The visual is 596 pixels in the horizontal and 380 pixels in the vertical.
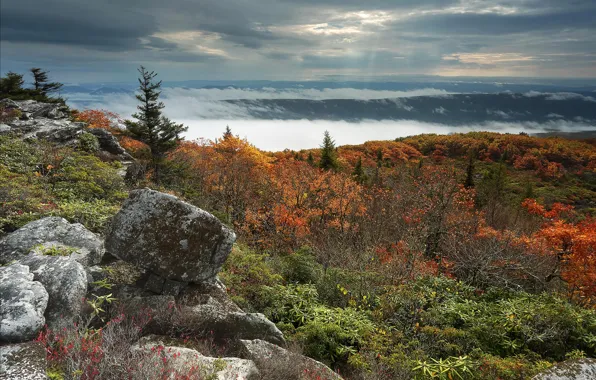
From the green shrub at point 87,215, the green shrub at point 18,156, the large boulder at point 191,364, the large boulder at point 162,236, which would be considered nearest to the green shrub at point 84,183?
the green shrub at point 18,156

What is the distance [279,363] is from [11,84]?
130 feet

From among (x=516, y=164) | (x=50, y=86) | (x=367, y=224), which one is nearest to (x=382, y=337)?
(x=367, y=224)

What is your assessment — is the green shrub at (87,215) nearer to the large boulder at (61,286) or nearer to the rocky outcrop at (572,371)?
the large boulder at (61,286)

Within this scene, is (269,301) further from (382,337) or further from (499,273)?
(499,273)

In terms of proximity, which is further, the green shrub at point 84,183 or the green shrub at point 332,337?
the green shrub at point 84,183

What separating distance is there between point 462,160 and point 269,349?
287 ft

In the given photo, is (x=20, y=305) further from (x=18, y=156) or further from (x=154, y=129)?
(x=154, y=129)

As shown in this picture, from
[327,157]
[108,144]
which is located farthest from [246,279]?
[327,157]

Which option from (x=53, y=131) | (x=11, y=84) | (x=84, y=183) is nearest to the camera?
(x=84, y=183)

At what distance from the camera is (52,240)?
7508 mm

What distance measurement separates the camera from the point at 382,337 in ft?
25.6

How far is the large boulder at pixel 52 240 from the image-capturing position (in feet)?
22.9

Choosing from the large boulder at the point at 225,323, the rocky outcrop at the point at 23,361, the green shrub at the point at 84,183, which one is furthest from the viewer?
the green shrub at the point at 84,183

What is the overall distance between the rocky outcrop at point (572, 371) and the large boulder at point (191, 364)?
4824 millimetres
